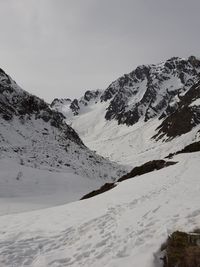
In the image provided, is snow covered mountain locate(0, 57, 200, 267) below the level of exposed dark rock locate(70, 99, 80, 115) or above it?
below

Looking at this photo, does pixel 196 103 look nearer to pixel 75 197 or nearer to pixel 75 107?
pixel 75 197

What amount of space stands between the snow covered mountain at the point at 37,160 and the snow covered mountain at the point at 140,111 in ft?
70.8

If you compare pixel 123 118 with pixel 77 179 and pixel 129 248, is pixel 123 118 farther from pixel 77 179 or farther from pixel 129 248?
pixel 129 248

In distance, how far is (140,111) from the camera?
12725 cm

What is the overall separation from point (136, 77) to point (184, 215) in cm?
15263

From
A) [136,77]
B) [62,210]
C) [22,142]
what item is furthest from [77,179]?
[136,77]

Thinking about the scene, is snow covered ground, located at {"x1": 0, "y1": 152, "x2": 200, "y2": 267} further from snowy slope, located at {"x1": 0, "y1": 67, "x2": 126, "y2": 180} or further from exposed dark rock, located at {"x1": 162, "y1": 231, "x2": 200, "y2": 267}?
snowy slope, located at {"x1": 0, "y1": 67, "x2": 126, "y2": 180}

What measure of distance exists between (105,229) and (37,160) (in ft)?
79.6

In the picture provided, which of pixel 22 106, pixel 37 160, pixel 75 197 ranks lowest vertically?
pixel 75 197

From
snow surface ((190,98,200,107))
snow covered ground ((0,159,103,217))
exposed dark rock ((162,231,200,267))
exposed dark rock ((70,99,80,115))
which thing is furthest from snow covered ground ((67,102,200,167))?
exposed dark rock ((162,231,200,267))

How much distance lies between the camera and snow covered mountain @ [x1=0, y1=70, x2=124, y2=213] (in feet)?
86.5

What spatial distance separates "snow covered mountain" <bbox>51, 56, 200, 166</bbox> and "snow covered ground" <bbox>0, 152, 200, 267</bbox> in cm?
4687

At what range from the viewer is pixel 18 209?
21.4 metres

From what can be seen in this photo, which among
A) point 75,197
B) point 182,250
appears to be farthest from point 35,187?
point 182,250
